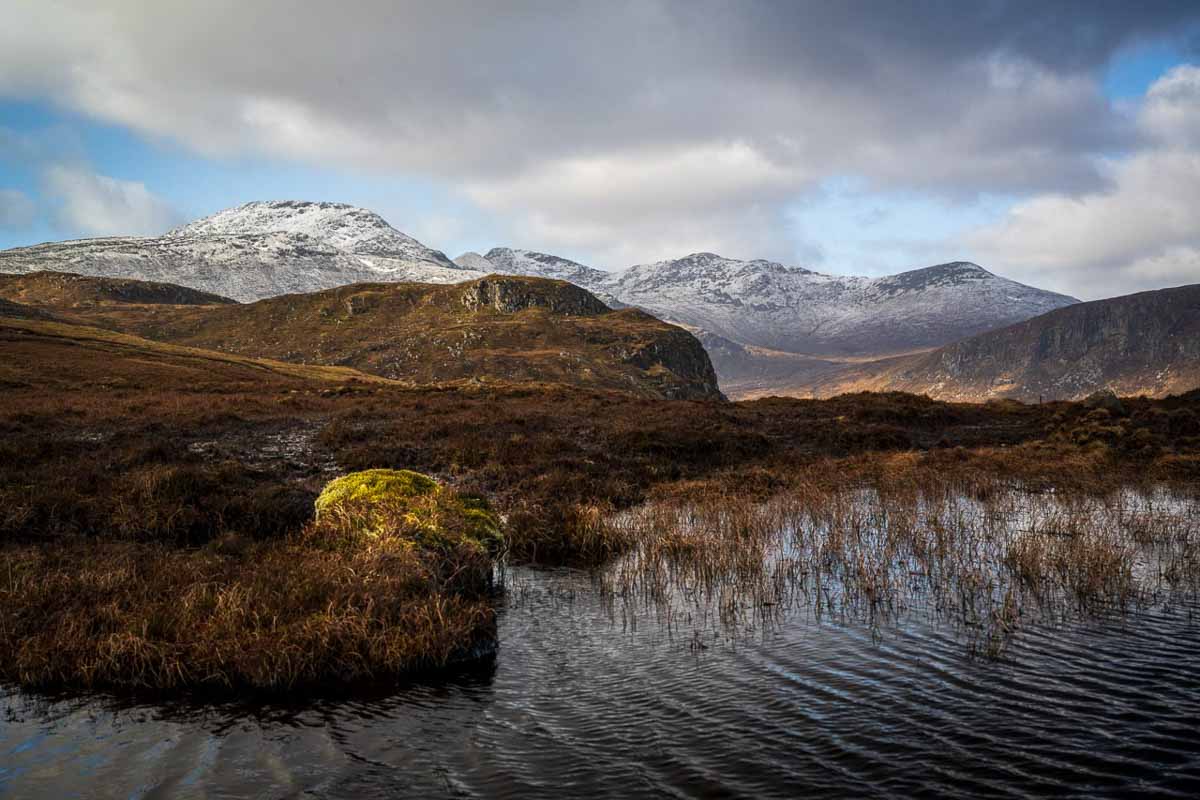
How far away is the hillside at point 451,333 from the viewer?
428 feet

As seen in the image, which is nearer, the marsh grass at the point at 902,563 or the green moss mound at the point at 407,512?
the marsh grass at the point at 902,563

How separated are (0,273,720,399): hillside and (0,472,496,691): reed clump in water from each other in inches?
4155

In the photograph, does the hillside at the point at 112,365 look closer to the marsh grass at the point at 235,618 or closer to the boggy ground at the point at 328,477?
the boggy ground at the point at 328,477

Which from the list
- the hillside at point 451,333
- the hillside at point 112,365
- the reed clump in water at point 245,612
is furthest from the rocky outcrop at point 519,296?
the reed clump in water at point 245,612

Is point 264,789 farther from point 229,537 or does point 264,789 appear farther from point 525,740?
point 229,537

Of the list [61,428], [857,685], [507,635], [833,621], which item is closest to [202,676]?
[507,635]

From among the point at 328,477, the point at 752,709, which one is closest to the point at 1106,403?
the point at 328,477

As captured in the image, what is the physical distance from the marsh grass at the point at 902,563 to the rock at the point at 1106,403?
2825cm

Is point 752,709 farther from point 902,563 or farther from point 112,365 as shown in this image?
point 112,365

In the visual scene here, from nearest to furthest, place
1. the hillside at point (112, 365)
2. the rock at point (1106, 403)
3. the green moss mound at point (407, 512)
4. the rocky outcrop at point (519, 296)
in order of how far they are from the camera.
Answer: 1. the green moss mound at point (407, 512)
2. the rock at point (1106, 403)
3. the hillside at point (112, 365)
4. the rocky outcrop at point (519, 296)

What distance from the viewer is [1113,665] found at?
32.6 ft

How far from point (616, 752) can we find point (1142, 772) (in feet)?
17.9

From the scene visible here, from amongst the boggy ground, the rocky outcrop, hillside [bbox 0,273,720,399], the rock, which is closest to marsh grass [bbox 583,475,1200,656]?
the boggy ground

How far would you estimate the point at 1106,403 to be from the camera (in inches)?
1848
